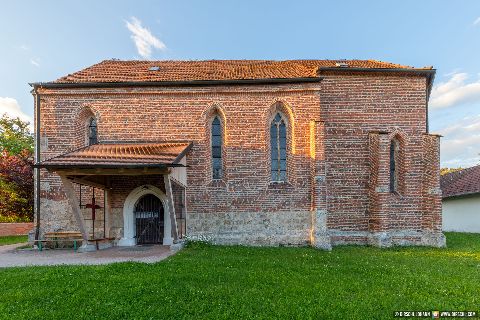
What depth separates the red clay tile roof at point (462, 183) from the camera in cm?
1941

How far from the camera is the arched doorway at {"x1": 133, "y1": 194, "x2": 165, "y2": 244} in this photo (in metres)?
11.9

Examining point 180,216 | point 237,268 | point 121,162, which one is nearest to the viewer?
point 237,268

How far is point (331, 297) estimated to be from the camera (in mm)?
5340

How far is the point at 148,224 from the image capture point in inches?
470

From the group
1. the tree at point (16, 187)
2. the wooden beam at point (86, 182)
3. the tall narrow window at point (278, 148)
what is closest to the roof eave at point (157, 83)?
the tall narrow window at point (278, 148)

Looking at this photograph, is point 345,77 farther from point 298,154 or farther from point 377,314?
point 377,314

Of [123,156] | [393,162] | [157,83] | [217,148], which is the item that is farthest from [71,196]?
[393,162]

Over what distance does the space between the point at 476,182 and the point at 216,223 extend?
18.3 metres

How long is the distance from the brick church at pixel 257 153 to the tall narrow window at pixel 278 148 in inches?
1.6

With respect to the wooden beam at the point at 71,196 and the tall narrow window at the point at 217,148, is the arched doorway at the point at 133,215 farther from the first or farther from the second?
the tall narrow window at the point at 217,148

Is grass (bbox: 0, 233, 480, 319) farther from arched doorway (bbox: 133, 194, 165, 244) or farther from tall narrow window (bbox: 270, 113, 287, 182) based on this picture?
tall narrow window (bbox: 270, 113, 287, 182)

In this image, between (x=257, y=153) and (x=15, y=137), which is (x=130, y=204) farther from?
(x=15, y=137)

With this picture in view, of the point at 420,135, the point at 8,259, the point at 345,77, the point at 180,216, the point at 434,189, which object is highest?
the point at 345,77

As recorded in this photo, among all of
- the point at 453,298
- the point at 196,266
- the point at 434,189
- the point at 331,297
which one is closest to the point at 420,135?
the point at 434,189
